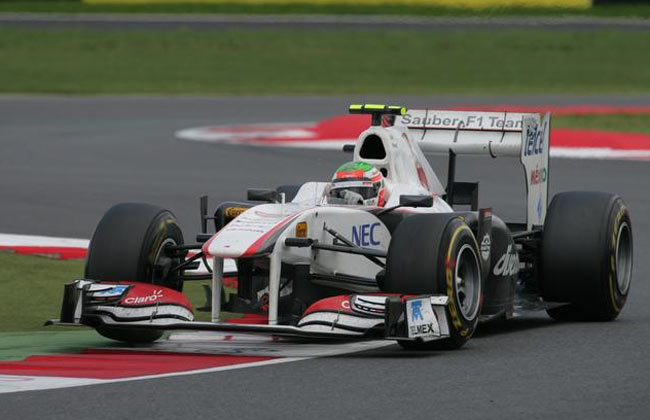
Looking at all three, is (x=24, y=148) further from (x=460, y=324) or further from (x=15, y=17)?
(x=15, y=17)

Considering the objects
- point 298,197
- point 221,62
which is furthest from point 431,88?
point 298,197

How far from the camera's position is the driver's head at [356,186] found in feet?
32.9

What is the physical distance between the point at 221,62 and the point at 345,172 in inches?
1370

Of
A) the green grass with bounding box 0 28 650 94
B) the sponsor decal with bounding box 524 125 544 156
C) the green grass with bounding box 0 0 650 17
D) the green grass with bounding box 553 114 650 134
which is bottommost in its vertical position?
the sponsor decal with bounding box 524 125 544 156

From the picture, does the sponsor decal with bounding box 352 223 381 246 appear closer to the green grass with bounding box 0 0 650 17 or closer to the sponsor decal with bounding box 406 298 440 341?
the sponsor decal with bounding box 406 298 440 341

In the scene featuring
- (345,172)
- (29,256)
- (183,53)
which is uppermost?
(183,53)

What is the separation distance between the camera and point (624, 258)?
1094cm

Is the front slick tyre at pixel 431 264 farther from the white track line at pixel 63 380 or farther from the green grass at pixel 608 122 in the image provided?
the green grass at pixel 608 122

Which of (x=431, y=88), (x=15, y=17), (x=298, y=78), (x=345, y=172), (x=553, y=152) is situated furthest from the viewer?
(x=15, y=17)

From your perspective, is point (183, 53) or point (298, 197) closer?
point (298, 197)

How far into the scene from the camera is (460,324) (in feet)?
29.6

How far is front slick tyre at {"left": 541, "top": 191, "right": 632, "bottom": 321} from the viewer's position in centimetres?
1037

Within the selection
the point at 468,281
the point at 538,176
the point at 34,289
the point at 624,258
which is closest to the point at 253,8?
the point at 34,289

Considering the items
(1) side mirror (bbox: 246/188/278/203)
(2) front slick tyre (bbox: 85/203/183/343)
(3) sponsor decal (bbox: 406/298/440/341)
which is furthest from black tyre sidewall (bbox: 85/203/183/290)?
(3) sponsor decal (bbox: 406/298/440/341)
